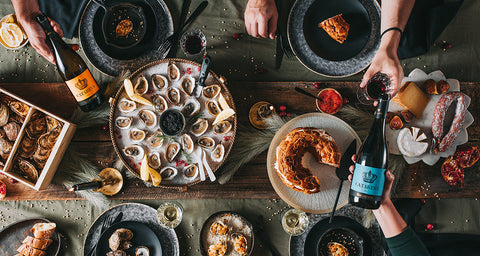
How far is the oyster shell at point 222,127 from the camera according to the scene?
2.14 metres

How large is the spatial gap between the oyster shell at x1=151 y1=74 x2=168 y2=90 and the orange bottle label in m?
0.41

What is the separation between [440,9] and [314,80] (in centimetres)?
99

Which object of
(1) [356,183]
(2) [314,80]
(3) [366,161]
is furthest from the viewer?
(2) [314,80]

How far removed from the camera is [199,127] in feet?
7.09

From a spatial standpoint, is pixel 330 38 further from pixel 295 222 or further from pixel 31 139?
pixel 31 139

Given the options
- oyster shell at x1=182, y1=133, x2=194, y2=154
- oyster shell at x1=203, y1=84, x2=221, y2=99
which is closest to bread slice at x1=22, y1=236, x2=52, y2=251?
oyster shell at x1=182, y1=133, x2=194, y2=154

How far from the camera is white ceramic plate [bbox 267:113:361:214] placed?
2090mm

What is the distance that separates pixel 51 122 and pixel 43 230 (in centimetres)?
82

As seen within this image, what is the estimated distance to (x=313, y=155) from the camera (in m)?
2.11

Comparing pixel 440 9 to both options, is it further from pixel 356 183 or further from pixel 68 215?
pixel 68 215

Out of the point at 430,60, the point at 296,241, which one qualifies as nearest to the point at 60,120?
the point at 296,241

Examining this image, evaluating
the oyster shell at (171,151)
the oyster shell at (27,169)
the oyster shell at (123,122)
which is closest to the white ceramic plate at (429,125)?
the oyster shell at (171,151)

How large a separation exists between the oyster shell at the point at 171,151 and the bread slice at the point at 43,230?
3.50ft

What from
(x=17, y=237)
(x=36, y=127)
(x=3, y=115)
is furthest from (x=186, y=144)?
(x=17, y=237)
